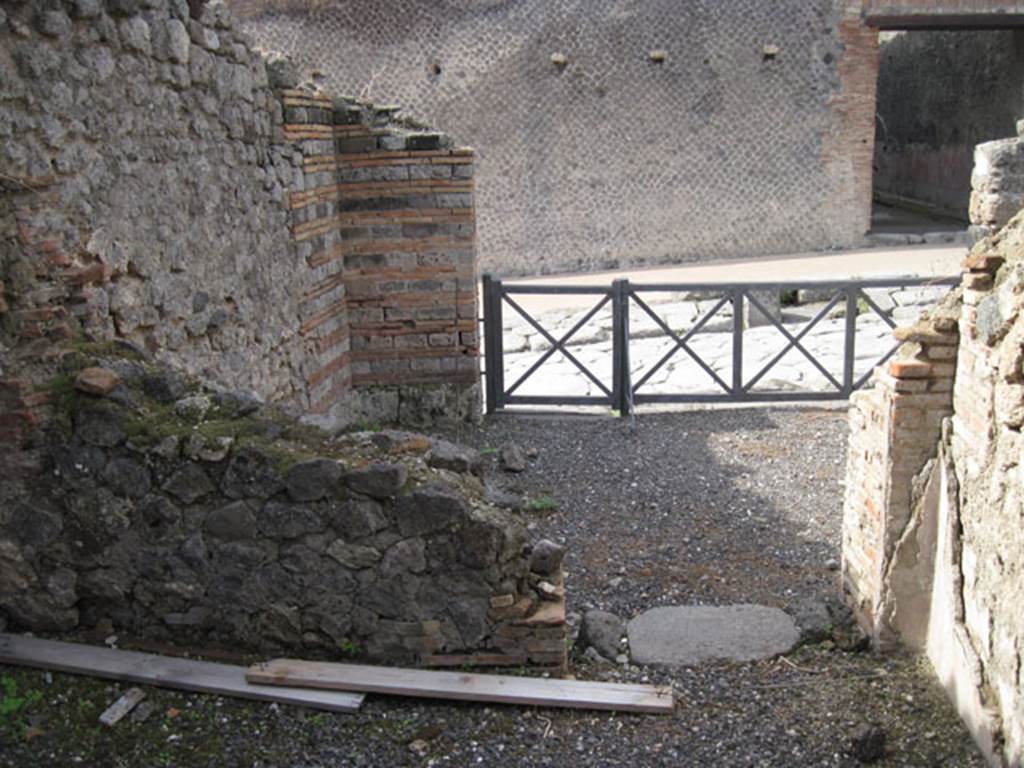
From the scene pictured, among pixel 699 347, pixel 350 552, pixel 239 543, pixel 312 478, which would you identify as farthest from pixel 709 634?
pixel 699 347

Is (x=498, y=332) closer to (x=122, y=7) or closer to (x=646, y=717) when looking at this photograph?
(x=122, y=7)

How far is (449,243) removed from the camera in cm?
721

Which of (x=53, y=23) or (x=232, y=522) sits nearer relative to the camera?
(x=232, y=522)

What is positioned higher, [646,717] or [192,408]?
[192,408]

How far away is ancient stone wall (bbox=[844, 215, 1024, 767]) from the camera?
3113 millimetres

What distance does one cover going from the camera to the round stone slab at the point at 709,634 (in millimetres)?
4082

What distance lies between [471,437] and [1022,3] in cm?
1361

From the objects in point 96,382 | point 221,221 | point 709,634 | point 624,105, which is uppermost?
point 624,105

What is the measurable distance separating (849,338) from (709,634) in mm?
4336

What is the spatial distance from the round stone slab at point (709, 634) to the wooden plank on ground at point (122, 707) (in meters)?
1.94

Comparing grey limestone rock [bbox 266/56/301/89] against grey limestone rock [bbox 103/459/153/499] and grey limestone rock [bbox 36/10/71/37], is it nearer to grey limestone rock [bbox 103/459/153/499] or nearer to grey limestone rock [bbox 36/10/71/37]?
grey limestone rock [bbox 36/10/71/37]

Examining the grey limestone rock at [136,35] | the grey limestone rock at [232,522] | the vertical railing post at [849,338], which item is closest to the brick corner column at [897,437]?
the grey limestone rock at [232,522]

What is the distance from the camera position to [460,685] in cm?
340

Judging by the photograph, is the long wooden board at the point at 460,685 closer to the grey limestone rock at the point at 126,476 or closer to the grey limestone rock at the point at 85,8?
the grey limestone rock at the point at 126,476
